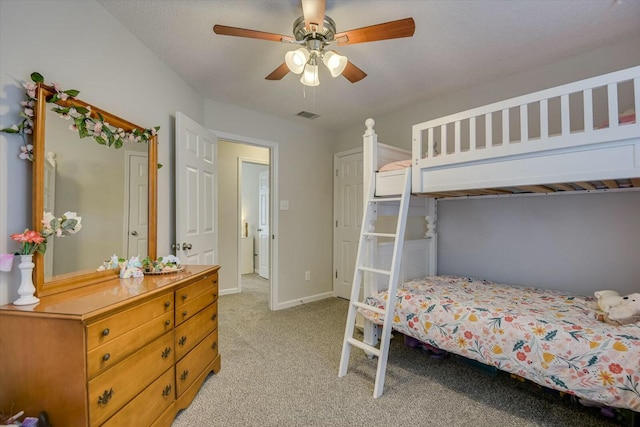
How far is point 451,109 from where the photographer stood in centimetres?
304

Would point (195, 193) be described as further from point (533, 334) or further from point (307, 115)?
point (533, 334)

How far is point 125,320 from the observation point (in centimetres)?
132

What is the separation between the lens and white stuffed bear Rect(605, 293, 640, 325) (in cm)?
159

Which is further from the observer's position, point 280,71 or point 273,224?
point 273,224

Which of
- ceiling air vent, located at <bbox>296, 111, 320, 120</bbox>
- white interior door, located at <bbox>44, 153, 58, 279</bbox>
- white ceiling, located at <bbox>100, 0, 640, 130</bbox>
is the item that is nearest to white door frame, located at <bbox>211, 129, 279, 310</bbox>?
ceiling air vent, located at <bbox>296, 111, 320, 120</bbox>

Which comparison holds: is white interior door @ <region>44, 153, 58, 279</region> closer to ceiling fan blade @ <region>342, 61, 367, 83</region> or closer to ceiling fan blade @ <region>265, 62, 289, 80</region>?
ceiling fan blade @ <region>265, 62, 289, 80</region>

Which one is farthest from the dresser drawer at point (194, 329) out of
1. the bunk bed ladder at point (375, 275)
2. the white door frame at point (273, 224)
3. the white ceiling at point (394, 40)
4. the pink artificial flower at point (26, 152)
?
the white ceiling at point (394, 40)

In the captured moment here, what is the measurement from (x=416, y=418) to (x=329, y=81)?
2.67 m

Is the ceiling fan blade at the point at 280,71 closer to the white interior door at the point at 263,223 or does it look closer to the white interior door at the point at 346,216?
the white interior door at the point at 346,216

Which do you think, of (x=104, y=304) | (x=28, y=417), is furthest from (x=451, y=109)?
(x=28, y=417)

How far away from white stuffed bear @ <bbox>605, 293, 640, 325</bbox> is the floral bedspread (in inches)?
2.5

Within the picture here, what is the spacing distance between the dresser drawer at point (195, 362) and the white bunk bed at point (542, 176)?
948 millimetres

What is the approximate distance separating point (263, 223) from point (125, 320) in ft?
13.7

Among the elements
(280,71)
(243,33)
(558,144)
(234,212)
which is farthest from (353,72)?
(234,212)
